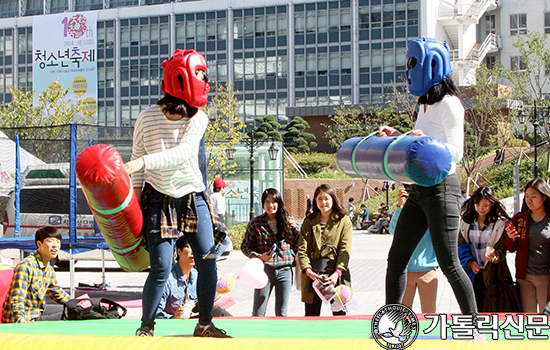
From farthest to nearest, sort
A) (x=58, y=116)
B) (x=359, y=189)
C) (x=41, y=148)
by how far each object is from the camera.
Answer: (x=359, y=189), (x=58, y=116), (x=41, y=148)

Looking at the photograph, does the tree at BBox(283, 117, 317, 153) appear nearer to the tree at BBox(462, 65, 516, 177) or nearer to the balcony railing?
the balcony railing

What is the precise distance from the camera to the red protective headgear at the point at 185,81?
391 centimetres

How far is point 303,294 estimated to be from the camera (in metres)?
5.97

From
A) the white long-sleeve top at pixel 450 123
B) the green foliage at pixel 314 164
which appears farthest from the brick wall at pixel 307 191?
the white long-sleeve top at pixel 450 123

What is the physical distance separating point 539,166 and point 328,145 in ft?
67.8

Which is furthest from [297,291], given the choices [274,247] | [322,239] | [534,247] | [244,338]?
[244,338]

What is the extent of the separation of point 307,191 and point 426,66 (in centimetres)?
3564

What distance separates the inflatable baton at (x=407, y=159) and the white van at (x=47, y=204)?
657 centimetres

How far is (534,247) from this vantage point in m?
5.81

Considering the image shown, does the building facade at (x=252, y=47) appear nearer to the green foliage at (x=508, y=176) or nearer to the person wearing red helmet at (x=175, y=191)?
the green foliage at (x=508, y=176)

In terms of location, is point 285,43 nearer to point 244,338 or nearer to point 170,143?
point 170,143

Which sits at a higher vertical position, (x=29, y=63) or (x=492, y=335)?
(x=29, y=63)

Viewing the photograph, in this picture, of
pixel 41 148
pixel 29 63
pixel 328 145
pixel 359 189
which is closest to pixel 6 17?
pixel 29 63

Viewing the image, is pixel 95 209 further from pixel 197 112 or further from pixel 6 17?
pixel 6 17
